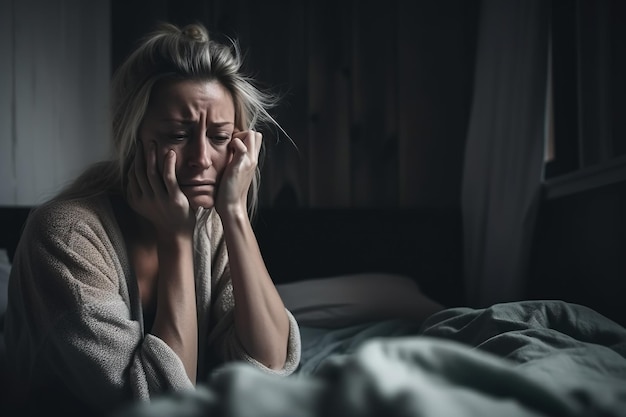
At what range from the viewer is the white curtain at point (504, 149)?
2.24 m

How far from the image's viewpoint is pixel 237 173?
142cm

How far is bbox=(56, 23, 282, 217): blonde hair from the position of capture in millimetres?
1396

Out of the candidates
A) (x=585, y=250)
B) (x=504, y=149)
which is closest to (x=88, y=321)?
(x=585, y=250)

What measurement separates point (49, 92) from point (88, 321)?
178 cm

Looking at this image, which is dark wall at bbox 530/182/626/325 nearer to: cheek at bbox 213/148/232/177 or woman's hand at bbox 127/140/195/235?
cheek at bbox 213/148/232/177

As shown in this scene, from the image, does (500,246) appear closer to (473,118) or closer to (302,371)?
(473,118)

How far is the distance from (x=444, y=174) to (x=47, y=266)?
2134 mm

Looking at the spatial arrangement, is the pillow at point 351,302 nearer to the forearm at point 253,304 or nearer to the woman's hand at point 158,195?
the forearm at point 253,304

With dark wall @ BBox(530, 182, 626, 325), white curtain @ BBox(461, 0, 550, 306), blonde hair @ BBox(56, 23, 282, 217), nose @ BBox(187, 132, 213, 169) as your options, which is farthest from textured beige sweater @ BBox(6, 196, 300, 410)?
white curtain @ BBox(461, 0, 550, 306)

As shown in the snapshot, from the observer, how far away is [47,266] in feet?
3.95

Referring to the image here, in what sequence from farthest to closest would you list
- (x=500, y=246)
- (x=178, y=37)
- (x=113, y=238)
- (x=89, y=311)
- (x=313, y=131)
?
(x=313, y=131), (x=500, y=246), (x=178, y=37), (x=113, y=238), (x=89, y=311)

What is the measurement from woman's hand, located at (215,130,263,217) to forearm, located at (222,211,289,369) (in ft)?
0.09

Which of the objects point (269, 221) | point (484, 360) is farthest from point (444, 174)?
point (484, 360)

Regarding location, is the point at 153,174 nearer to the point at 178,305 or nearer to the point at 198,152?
the point at 198,152
